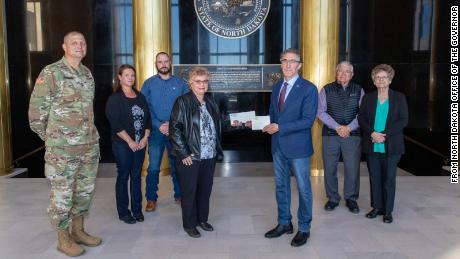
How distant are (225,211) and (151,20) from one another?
308 cm

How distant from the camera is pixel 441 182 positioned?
573 centimetres

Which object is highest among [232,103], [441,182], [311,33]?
[311,33]

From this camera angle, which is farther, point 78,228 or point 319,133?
point 319,133

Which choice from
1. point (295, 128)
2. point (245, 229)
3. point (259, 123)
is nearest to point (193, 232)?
point (245, 229)

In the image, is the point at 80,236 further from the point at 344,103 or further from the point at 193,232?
the point at 344,103

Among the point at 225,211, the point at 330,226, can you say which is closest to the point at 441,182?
the point at 330,226

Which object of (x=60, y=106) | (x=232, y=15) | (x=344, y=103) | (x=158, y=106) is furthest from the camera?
(x=232, y=15)

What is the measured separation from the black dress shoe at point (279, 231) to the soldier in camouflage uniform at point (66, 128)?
1.54 metres

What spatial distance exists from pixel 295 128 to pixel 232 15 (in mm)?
3455

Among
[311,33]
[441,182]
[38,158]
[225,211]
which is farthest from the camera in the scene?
[38,158]

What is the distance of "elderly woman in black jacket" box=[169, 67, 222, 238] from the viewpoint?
144 inches

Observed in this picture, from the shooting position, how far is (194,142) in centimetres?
368

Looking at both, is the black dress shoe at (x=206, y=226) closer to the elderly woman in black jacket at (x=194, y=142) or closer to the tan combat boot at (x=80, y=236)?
the elderly woman in black jacket at (x=194, y=142)

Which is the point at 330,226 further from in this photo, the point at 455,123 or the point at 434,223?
the point at 455,123
